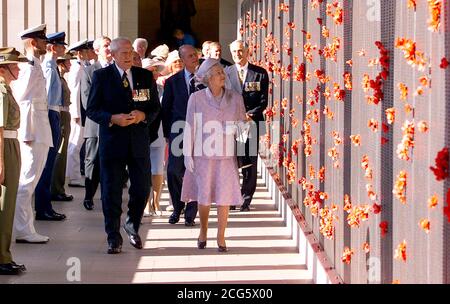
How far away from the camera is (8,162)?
26.6 feet

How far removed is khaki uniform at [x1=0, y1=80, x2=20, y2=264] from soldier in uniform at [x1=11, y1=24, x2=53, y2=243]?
1545 millimetres

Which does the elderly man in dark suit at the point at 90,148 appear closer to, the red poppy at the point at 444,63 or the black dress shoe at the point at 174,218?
the black dress shoe at the point at 174,218

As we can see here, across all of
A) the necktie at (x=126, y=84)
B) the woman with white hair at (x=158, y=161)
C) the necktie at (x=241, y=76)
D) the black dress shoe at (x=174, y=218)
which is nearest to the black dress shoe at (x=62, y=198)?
the woman with white hair at (x=158, y=161)

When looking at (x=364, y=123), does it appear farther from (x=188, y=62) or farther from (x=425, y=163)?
(x=188, y=62)

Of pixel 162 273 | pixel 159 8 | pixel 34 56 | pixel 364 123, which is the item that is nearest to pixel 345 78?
pixel 364 123

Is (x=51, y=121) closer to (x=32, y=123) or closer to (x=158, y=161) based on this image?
(x=158, y=161)

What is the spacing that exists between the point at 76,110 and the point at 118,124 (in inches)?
230

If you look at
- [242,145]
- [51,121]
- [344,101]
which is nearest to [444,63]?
[344,101]

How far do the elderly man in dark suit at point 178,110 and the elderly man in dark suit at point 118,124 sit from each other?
136cm

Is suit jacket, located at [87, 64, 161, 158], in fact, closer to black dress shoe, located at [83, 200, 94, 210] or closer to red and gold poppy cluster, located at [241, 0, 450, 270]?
red and gold poppy cluster, located at [241, 0, 450, 270]

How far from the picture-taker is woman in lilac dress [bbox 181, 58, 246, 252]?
916 centimetres
